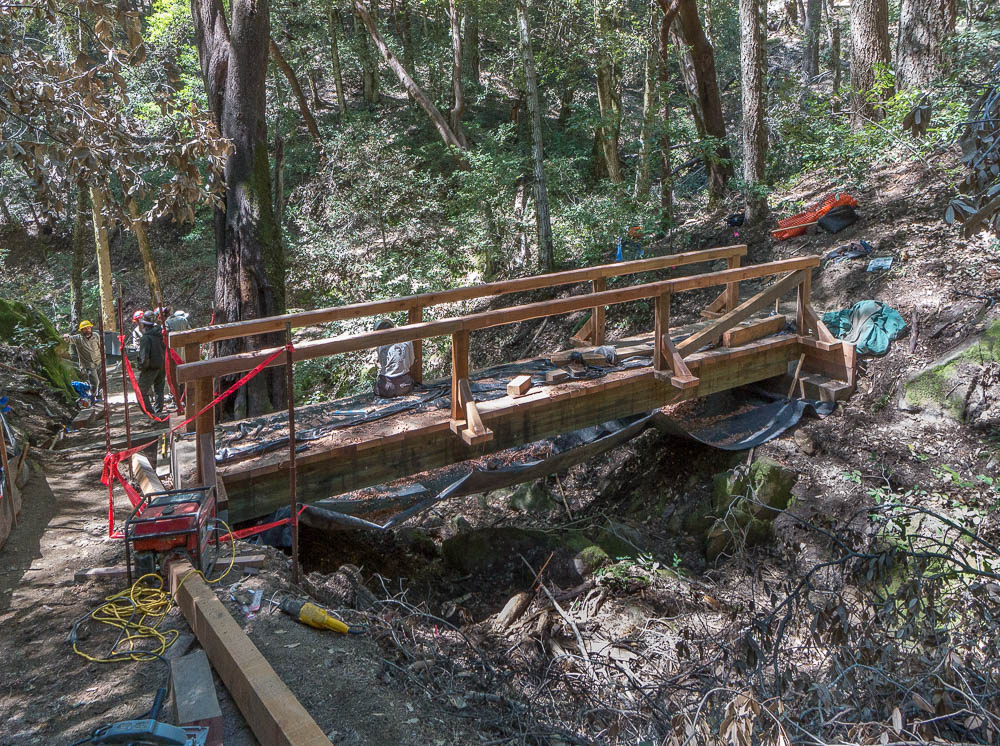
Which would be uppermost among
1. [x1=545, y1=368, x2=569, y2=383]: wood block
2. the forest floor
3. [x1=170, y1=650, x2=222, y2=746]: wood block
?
[x1=545, y1=368, x2=569, y2=383]: wood block

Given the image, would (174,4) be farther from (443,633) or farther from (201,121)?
(443,633)

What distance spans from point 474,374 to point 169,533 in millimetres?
3776

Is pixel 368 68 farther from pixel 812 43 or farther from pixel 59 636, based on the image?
pixel 59 636

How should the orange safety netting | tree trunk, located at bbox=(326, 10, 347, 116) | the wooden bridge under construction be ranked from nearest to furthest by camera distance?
the wooden bridge under construction, the orange safety netting, tree trunk, located at bbox=(326, 10, 347, 116)

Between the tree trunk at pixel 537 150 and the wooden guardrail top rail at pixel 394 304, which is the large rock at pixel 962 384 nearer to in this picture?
the wooden guardrail top rail at pixel 394 304

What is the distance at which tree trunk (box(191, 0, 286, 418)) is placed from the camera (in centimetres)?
838

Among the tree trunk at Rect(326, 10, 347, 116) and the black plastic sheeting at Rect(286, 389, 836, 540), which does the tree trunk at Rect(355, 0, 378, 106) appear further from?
the black plastic sheeting at Rect(286, 389, 836, 540)

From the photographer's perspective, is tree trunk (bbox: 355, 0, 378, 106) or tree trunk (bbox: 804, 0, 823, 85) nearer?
tree trunk (bbox: 804, 0, 823, 85)

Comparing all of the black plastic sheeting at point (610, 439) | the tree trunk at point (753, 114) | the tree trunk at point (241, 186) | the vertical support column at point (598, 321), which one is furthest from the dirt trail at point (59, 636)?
the tree trunk at point (753, 114)

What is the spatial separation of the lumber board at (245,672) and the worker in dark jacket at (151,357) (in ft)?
21.7

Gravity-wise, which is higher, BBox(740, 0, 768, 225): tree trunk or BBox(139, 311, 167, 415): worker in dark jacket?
BBox(740, 0, 768, 225): tree trunk

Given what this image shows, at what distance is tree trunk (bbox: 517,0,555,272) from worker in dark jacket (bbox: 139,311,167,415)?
21.6 feet

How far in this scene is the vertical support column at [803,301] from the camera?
7883 millimetres

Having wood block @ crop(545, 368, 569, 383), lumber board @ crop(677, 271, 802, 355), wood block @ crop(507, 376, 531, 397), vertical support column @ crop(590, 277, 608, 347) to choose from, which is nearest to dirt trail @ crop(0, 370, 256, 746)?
wood block @ crop(507, 376, 531, 397)
